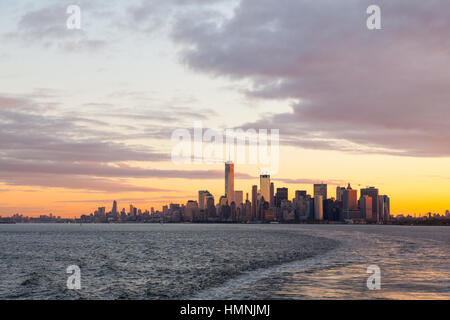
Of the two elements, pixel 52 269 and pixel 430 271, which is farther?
pixel 52 269

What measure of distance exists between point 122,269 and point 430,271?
3547 cm
